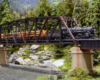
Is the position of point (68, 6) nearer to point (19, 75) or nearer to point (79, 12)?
point (79, 12)

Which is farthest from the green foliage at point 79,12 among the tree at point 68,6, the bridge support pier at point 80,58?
the bridge support pier at point 80,58

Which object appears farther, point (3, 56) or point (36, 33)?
point (3, 56)

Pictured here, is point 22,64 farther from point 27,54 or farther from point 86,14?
point 86,14

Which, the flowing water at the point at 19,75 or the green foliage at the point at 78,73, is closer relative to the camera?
the green foliage at the point at 78,73

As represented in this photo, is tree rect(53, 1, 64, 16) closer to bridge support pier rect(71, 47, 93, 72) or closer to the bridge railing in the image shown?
the bridge railing

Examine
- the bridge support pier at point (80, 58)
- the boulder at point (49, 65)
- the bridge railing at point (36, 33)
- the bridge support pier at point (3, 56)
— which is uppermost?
the bridge railing at point (36, 33)

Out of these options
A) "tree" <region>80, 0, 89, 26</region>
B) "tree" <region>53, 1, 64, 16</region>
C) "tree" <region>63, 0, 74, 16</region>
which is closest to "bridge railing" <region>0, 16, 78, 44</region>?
"tree" <region>80, 0, 89, 26</region>

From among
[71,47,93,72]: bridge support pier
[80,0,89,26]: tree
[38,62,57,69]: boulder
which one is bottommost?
[38,62,57,69]: boulder

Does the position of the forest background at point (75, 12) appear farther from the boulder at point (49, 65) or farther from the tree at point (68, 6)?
the boulder at point (49, 65)

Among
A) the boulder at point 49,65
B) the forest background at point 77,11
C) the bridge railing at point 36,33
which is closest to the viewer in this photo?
the bridge railing at point 36,33

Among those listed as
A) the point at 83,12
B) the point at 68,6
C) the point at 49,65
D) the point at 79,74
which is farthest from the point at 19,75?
the point at 68,6

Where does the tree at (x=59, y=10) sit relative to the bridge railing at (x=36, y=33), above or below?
above

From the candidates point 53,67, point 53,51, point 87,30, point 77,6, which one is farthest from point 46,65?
point 77,6

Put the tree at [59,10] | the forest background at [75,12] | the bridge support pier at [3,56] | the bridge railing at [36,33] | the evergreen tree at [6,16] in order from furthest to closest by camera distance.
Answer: the evergreen tree at [6,16]
the tree at [59,10]
the bridge support pier at [3,56]
the forest background at [75,12]
the bridge railing at [36,33]
